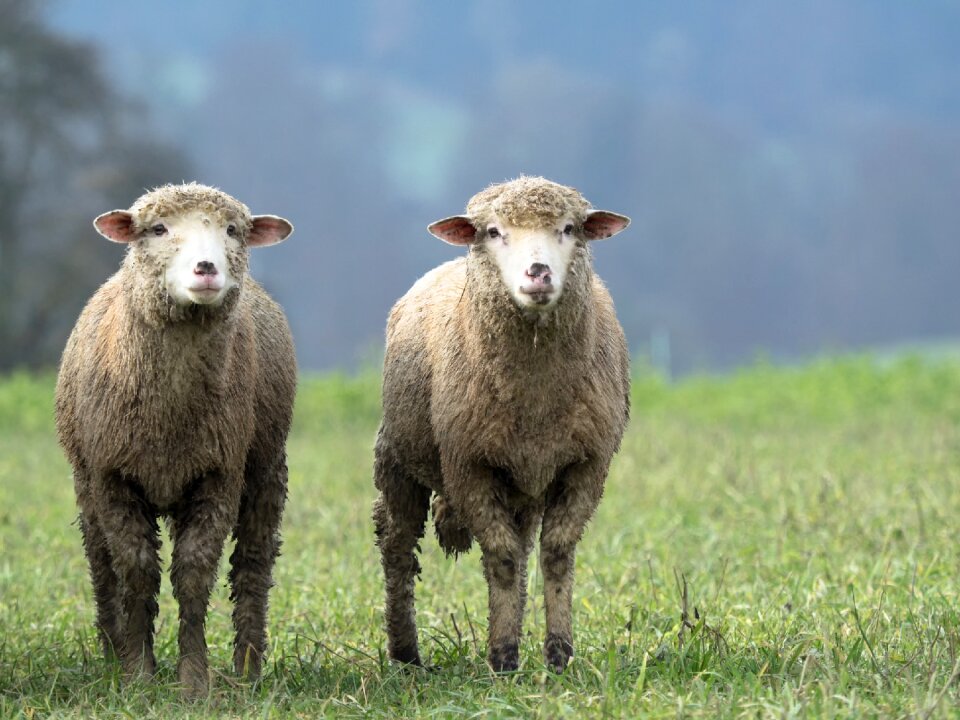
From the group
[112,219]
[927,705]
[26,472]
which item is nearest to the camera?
[927,705]

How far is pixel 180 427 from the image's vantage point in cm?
618

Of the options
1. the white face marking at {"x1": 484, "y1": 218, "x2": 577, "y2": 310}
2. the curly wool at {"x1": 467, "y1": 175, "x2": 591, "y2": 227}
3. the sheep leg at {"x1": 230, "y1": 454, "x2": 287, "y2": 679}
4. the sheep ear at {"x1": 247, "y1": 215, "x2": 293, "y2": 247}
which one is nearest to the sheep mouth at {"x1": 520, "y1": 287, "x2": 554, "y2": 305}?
the white face marking at {"x1": 484, "y1": 218, "x2": 577, "y2": 310}

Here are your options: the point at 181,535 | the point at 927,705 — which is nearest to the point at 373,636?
the point at 181,535

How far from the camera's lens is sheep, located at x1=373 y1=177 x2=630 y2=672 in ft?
19.3

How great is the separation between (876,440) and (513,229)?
9.40 meters

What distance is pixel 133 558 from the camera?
20.7ft

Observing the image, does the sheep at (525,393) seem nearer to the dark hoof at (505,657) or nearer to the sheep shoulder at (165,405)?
the dark hoof at (505,657)

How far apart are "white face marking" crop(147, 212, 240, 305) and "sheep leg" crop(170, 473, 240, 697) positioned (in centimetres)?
91

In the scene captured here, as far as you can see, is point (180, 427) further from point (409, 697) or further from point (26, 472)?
point (26, 472)

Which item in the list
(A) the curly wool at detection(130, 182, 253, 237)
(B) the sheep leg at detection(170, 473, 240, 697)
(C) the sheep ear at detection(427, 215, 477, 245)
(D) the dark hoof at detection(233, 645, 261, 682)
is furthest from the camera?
(D) the dark hoof at detection(233, 645, 261, 682)

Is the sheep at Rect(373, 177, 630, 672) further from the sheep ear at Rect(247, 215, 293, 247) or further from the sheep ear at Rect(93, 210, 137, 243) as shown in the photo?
the sheep ear at Rect(93, 210, 137, 243)

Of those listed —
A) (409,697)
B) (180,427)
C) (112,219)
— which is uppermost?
(112,219)

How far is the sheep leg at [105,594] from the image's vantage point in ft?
22.9

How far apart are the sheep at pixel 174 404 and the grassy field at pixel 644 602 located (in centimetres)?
40
